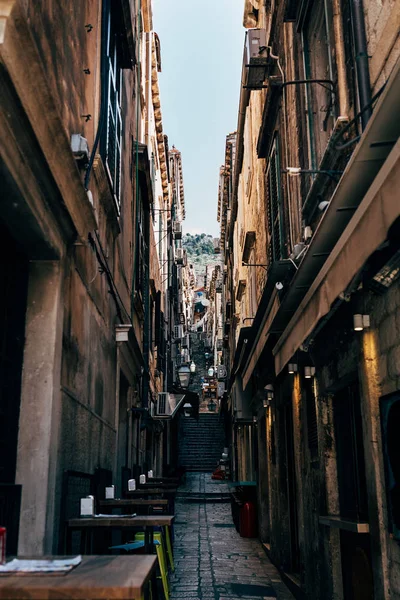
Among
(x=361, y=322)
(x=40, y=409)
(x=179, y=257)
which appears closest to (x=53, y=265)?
(x=40, y=409)

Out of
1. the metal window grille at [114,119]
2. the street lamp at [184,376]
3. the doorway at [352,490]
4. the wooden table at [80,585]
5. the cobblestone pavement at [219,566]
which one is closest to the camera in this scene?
the wooden table at [80,585]

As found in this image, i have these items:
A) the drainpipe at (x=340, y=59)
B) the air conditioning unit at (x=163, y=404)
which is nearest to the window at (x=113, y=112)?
the drainpipe at (x=340, y=59)

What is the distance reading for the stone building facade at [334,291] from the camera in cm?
465

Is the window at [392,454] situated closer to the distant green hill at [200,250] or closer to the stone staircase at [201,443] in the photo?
the stone staircase at [201,443]

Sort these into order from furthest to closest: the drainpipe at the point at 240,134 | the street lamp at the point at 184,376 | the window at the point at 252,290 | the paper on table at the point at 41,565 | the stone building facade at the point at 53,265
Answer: the street lamp at the point at 184,376 < the drainpipe at the point at 240,134 < the window at the point at 252,290 < the stone building facade at the point at 53,265 < the paper on table at the point at 41,565

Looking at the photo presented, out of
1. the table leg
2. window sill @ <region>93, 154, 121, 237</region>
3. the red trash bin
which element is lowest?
the red trash bin

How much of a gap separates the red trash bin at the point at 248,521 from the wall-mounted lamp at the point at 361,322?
11124 millimetres

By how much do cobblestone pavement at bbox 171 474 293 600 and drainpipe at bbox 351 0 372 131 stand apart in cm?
658

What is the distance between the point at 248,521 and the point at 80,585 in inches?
555

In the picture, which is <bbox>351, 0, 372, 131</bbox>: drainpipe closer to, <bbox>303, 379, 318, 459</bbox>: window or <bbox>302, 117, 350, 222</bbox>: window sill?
<bbox>302, 117, 350, 222</bbox>: window sill

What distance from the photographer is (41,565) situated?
2602mm

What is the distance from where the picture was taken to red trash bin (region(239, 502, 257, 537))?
1555 cm

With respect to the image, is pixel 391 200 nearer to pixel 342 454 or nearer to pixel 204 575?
pixel 342 454

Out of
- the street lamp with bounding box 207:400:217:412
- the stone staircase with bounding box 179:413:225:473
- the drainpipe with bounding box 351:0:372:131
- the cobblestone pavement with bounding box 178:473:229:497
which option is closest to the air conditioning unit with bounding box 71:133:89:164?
the drainpipe with bounding box 351:0:372:131
